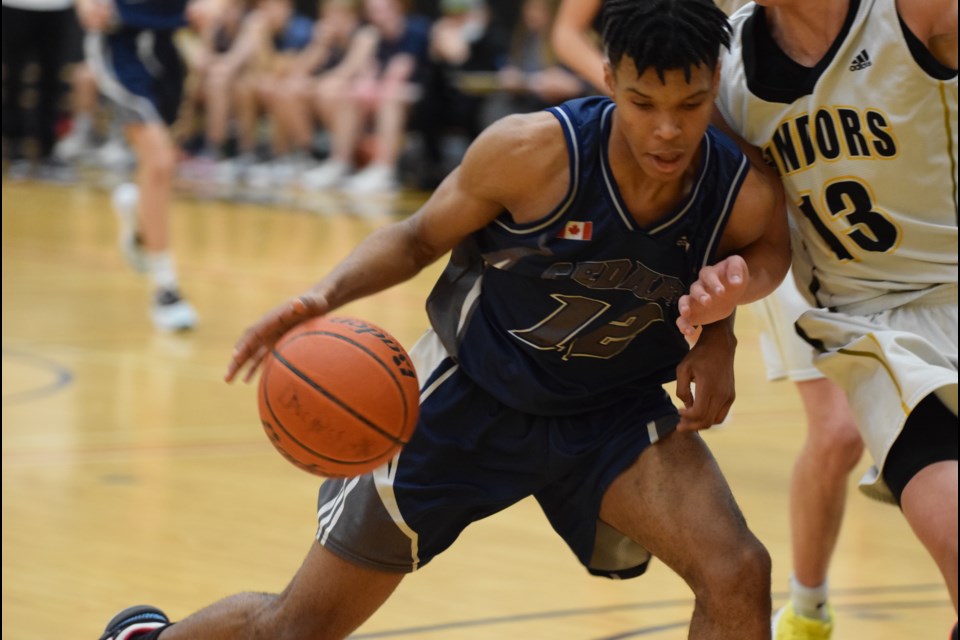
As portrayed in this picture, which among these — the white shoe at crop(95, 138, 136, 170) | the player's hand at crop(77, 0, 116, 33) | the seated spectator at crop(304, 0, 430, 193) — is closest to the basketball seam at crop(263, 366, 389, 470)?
the player's hand at crop(77, 0, 116, 33)

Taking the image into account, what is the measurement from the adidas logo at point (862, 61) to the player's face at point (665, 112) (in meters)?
0.36

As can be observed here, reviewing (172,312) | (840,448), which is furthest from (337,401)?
(172,312)

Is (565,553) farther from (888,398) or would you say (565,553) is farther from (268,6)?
(268,6)

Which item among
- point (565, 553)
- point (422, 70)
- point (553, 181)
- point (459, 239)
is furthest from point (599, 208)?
point (422, 70)

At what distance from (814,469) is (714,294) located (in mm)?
1390

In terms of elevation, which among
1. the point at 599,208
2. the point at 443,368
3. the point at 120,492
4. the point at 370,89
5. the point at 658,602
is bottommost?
the point at 370,89

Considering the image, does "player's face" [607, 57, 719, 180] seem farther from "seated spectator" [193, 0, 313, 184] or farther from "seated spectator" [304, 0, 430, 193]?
"seated spectator" [193, 0, 313, 184]

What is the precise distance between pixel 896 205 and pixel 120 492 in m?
3.22

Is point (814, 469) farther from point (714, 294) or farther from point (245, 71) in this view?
point (245, 71)

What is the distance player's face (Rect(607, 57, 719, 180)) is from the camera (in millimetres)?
3041

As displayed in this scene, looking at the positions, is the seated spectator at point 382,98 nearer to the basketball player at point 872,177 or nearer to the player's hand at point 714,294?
the basketball player at point 872,177

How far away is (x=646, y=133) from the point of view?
3.09m

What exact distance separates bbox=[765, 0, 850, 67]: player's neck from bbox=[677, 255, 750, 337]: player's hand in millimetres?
566

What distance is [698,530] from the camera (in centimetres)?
318
